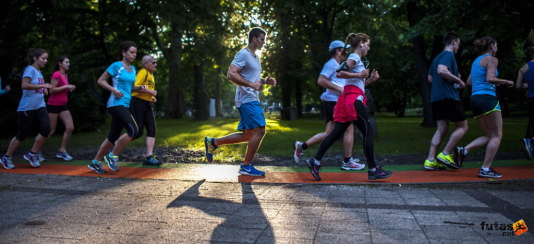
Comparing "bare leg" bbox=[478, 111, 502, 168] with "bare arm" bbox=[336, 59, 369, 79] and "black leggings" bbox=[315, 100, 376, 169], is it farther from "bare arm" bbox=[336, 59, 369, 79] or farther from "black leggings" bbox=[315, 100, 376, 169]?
"bare arm" bbox=[336, 59, 369, 79]

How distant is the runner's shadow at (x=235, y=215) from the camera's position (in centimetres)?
323

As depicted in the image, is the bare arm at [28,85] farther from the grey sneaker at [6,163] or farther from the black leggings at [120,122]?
the black leggings at [120,122]

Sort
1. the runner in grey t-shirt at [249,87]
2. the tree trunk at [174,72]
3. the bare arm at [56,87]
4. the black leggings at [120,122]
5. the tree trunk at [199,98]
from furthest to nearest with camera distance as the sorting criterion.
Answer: the tree trunk at [174,72]
the tree trunk at [199,98]
the bare arm at [56,87]
the black leggings at [120,122]
the runner in grey t-shirt at [249,87]

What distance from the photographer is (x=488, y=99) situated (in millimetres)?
5965

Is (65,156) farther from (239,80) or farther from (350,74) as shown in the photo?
(350,74)

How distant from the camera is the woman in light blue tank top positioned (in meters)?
5.84

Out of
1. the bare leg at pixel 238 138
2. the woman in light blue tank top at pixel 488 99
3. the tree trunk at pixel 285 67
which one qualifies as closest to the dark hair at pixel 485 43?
the woman in light blue tank top at pixel 488 99

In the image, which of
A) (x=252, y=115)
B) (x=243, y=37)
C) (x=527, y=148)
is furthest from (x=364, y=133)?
(x=243, y=37)

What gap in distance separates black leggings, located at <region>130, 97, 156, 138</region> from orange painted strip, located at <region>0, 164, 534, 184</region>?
70cm

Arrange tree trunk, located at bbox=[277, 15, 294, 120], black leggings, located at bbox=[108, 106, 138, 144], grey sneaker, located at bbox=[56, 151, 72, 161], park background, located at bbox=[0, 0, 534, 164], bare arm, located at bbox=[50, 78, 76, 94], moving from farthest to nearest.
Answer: tree trunk, located at bbox=[277, 15, 294, 120]
park background, located at bbox=[0, 0, 534, 164]
grey sneaker, located at bbox=[56, 151, 72, 161]
bare arm, located at bbox=[50, 78, 76, 94]
black leggings, located at bbox=[108, 106, 138, 144]

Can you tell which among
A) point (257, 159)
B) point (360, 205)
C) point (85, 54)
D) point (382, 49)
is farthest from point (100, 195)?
point (382, 49)

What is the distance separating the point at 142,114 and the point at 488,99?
525cm

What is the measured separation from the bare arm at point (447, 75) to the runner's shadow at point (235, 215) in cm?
328

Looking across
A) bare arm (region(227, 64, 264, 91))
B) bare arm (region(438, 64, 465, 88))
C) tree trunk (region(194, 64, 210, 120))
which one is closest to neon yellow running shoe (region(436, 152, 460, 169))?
bare arm (region(438, 64, 465, 88))
